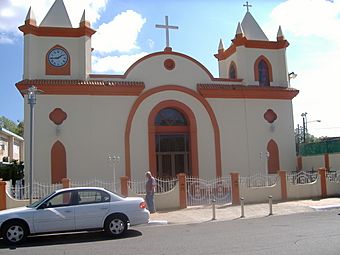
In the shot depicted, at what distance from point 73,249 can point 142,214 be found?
250 cm

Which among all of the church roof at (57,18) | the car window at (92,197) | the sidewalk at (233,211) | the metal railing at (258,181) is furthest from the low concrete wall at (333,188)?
the church roof at (57,18)

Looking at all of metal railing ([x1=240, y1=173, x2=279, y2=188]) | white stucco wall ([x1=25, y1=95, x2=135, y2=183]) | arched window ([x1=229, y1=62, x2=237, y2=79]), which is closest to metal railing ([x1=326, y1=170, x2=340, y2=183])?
metal railing ([x1=240, y1=173, x2=279, y2=188])

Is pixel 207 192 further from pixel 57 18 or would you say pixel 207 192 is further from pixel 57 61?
pixel 57 18

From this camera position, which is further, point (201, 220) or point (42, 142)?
point (42, 142)

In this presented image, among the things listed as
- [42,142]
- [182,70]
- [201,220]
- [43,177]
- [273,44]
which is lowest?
[201,220]

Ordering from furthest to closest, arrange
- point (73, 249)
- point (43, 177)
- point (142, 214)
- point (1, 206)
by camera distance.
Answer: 1. point (43, 177)
2. point (1, 206)
3. point (142, 214)
4. point (73, 249)

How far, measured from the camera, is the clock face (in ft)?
75.0

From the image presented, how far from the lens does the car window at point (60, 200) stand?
11.2m

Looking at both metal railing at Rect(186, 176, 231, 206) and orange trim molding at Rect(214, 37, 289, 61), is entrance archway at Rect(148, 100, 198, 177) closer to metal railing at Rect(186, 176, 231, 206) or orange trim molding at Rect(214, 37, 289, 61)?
metal railing at Rect(186, 176, 231, 206)

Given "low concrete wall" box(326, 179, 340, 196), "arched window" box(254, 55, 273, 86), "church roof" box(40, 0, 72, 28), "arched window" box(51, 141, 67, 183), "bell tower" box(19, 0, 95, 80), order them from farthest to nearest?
"arched window" box(254, 55, 273, 86) < "church roof" box(40, 0, 72, 28) < "bell tower" box(19, 0, 95, 80) < "arched window" box(51, 141, 67, 183) < "low concrete wall" box(326, 179, 340, 196)

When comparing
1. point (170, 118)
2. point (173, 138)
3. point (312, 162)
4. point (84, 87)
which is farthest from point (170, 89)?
point (312, 162)

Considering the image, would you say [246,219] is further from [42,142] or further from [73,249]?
[42,142]

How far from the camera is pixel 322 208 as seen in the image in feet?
54.5

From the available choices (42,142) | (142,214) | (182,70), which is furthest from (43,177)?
(142,214)
